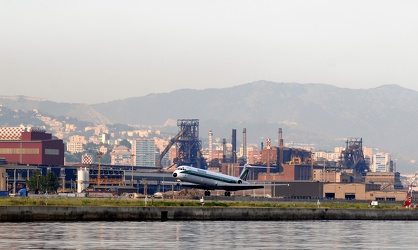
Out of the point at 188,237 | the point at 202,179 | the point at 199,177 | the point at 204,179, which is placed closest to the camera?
the point at 188,237

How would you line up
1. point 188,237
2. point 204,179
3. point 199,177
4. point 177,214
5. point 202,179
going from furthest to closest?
point 204,179
point 202,179
point 199,177
point 177,214
point 188,237

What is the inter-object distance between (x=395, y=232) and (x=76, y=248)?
111 ft

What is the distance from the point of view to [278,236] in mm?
69188

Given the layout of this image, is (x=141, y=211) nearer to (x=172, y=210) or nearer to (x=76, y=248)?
(x=172, y=210)

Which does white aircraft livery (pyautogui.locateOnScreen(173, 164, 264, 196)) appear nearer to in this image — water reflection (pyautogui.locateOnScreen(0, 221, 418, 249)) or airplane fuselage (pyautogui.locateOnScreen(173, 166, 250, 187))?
airplane fuselage (pyautogui.locateOnScreen(173, 166, 250, 187))

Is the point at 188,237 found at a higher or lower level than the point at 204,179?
lower

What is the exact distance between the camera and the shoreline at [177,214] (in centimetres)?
8869

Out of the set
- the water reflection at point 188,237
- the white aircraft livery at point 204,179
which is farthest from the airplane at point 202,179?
the water reflection at point 188,237

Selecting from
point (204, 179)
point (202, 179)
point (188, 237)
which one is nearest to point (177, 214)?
point (188, 237)

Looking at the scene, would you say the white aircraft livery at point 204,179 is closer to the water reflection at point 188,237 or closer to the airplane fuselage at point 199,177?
the airplane fuselage at point 199,177

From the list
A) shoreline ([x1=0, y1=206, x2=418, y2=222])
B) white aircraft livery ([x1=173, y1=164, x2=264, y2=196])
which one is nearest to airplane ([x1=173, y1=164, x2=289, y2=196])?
white aircraft livery ([x1=173, y1=164, x2=264, y2=196])

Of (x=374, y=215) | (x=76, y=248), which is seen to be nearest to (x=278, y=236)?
(x=76, y=248)

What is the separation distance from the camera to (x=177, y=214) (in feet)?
321

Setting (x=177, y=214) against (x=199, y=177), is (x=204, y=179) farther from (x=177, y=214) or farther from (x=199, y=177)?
(x=177, y=214)
